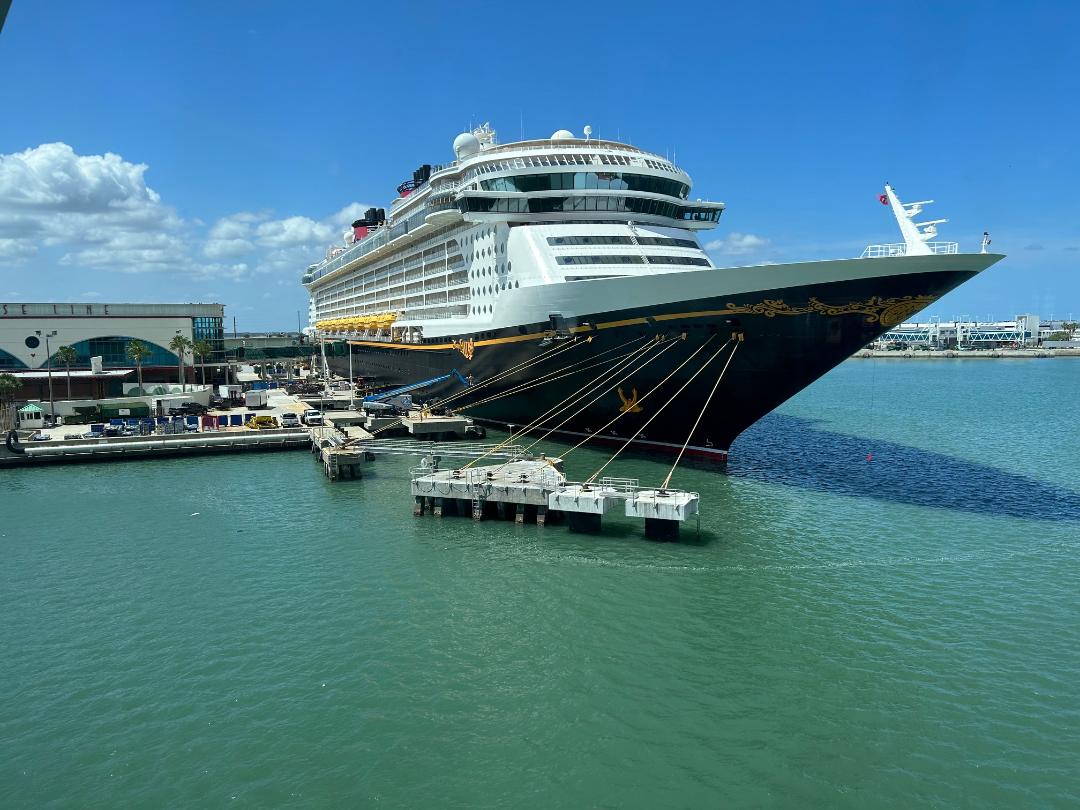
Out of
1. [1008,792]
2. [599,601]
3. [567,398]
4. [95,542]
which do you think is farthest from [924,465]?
[95,542]

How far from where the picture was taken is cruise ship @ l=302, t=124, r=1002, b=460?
2170 centimetres

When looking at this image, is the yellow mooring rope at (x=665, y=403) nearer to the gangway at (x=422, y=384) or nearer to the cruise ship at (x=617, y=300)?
the cruise ship at (x=617, y=300)

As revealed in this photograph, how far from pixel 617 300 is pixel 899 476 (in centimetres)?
1307

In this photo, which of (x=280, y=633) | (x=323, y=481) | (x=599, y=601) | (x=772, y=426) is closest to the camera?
(x=280, y=633)

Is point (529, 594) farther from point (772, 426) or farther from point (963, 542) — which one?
point (772, 426)

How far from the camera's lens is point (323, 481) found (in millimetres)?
28891

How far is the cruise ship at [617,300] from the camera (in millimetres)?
21703

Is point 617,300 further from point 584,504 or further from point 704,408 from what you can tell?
point 584,504

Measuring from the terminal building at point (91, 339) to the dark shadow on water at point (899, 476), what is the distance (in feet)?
144

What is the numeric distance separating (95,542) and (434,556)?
10055mm

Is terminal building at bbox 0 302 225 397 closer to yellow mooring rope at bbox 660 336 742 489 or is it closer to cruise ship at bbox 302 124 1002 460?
cruise ship at bbox 302 124 1002 460

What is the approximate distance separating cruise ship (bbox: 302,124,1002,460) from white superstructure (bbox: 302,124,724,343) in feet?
0.30

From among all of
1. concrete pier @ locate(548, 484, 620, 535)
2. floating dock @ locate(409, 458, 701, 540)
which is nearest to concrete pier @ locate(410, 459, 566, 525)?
floating dock @ locate(409, 458, 701, 540)

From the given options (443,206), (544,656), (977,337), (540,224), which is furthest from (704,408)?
(977,337)
